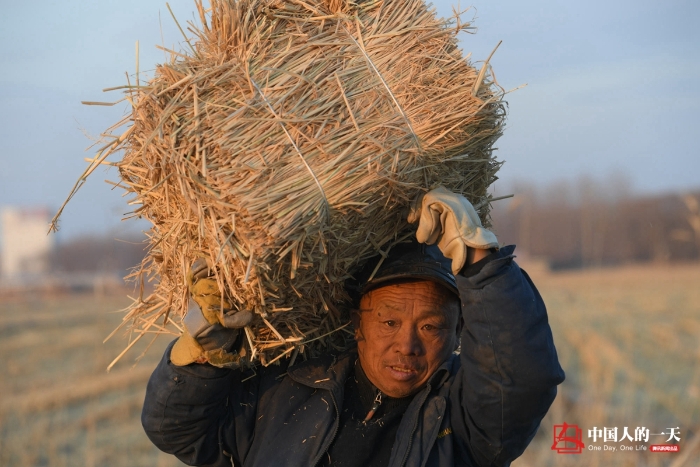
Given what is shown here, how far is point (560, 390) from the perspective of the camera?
18.6 feet

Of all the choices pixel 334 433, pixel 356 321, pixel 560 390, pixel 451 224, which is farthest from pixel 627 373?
pixel 451 224

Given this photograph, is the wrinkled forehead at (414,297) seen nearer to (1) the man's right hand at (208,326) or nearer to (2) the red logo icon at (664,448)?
(1) the man's right hand at (208,326)

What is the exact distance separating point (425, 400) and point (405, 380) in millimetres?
99

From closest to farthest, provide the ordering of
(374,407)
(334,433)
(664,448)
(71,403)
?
(334,433) → (374,407) → (664,448) → (71,403)

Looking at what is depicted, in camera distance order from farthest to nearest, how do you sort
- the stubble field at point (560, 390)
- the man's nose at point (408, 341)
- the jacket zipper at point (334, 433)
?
the stubble field at point (560, 390)
the man's nose at point (408, 341)
the jacket zipper at point (334, 433)

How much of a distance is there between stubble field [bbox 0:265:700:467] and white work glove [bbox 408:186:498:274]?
2.60 meters

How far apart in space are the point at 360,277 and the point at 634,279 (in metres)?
20.9

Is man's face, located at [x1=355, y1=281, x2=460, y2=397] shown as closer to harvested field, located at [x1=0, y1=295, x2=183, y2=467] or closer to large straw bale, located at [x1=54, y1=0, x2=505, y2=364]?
large straw bale, located at [x1=54, y1=0, x2=505, y2=364]

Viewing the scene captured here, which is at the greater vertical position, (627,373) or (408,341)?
(408,341)

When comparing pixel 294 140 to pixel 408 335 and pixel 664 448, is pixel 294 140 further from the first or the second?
pixel 664 448

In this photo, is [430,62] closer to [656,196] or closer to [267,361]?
[267,361]

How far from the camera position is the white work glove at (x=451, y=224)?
193cm

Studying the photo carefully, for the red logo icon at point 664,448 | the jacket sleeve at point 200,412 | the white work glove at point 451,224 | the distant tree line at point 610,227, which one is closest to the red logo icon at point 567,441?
the red logo icon at point 664,448

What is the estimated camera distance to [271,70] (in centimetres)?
185
